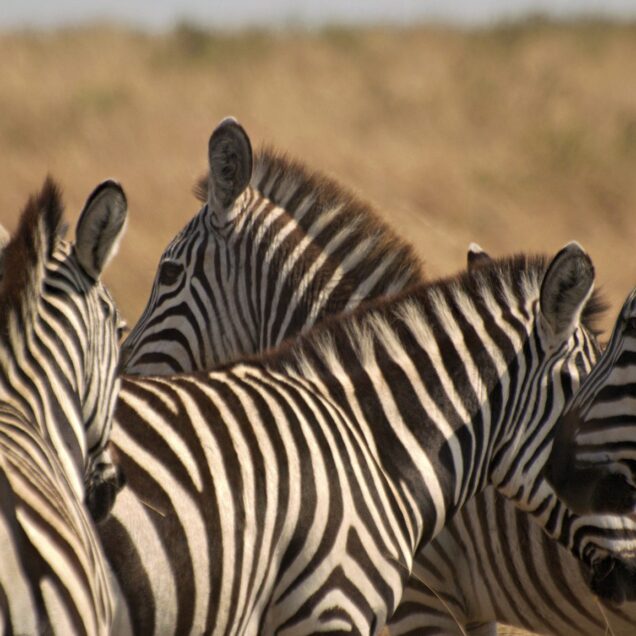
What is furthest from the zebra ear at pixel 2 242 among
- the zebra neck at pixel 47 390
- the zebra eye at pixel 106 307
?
the zebra neck at pixel 47 390

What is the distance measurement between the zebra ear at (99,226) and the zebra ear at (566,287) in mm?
1736

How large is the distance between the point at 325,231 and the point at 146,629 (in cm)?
297

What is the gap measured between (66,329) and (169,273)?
2.77 metres

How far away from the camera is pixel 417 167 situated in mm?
23969

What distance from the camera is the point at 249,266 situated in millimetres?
6477

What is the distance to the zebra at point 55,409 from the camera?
9.84 feet

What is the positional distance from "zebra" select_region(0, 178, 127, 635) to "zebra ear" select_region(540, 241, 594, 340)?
172cm

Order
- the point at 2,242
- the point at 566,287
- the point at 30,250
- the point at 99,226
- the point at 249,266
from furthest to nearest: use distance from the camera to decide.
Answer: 1. the point at 249,266
2. the point at 566,287
3. the point at 2,242
4. the point at 99,226
5. the point at 30,250

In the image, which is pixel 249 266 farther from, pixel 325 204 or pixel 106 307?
pixel 106 307

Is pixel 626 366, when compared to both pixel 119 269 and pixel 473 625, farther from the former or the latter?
pixel 119 269

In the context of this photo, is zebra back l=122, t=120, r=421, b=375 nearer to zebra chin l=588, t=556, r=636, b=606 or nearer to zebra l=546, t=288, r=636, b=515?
zebra l=546, t=288, r=636, b=515

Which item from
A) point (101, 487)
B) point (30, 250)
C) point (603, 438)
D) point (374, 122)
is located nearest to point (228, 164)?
point (603, 438)

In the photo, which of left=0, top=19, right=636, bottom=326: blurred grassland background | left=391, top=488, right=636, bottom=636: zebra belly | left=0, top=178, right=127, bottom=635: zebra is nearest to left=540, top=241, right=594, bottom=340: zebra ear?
left=391, top=488, right=636, bottom=636: zebra belly

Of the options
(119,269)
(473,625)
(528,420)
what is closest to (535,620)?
(473,625)
